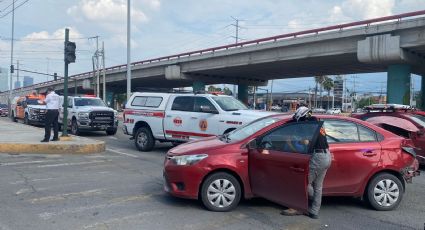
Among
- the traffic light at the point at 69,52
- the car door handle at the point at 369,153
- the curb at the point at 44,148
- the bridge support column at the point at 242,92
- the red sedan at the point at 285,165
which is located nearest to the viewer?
the red sedan at the point at 285,165

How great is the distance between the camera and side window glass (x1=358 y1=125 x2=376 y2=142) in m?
7.13

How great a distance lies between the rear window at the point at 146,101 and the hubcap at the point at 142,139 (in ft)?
3.18

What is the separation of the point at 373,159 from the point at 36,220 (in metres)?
4.98

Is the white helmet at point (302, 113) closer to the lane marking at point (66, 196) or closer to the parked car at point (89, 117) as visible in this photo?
the lane marking at point (66, 196)

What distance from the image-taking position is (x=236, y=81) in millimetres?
51562

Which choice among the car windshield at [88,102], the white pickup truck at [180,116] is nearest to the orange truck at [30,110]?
the car windshield at [88,102]

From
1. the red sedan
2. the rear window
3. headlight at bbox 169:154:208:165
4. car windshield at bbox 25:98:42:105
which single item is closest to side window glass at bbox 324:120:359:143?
the red sedan

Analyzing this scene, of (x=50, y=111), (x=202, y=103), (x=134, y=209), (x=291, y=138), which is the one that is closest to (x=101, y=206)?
(x=134, y=209)

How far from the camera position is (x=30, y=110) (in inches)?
1008

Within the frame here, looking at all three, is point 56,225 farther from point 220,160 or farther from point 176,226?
point 220,160

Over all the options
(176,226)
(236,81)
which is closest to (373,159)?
(176,226)

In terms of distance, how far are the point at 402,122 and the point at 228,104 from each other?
4.65 meters

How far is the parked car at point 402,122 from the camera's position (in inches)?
441

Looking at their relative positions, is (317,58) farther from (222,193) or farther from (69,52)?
(222,193)
